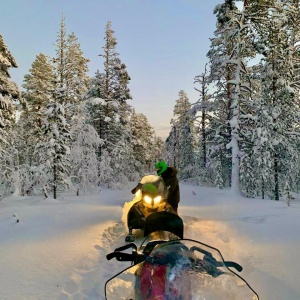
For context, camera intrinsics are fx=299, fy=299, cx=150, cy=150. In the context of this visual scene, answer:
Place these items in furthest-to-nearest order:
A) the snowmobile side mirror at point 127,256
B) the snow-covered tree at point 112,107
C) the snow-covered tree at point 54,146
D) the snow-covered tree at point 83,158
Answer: the snow-covered tree at point 112,107 → the snow-covered tree at point 83,158 → the snow-covered tree at point 54,146 → the snowmobile side mirror at point 127,256

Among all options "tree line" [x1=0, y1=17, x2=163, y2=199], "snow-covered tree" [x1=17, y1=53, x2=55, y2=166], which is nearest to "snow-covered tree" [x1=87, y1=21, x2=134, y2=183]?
"tree line" [x1=0, y1=17, x2=163, y2=199]

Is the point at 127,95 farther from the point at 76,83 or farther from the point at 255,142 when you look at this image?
→ the point at 255,142

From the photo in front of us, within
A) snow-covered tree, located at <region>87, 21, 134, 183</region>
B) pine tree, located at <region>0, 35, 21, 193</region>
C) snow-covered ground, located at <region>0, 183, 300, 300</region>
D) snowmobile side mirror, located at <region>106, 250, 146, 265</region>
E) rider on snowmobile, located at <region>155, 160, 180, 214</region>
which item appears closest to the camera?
snowmobile side mirror, located at <region>106, 250, 146, 265</region>

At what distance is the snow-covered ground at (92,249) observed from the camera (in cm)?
457

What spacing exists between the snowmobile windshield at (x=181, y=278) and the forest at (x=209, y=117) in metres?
14.2

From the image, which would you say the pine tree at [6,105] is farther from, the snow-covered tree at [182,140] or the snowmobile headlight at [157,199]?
the snow-covered tree at [182,140]

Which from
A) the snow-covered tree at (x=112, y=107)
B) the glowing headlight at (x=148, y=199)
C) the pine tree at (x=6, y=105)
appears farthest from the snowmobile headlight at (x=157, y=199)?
the snow-covered tree at (x=112, y=107)

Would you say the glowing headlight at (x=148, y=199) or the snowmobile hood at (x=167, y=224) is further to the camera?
the glowing headlight at (x=148, y=199)

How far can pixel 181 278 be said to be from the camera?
2539 mm

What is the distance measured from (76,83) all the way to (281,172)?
21.4m

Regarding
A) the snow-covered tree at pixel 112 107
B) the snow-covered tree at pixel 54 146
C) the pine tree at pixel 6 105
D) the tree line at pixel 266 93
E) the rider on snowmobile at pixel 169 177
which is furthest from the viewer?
the snow-covered tree at pixel 112 107

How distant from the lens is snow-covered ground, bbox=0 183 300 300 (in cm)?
457

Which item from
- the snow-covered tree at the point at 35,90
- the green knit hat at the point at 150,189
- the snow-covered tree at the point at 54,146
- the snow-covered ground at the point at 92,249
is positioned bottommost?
the snow-covered ground at the point at 92,249

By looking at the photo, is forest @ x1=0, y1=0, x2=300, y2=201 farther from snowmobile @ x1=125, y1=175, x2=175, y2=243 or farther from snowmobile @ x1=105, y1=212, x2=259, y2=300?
snowmobile @ x1=105, y1=212, x2=259, y2=300
